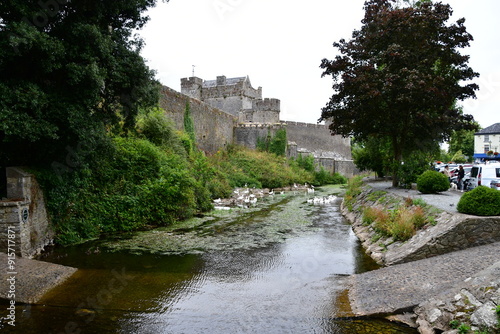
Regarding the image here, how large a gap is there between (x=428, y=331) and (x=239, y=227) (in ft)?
27.5

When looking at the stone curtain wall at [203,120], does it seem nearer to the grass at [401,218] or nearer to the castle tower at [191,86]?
the castle tower at [191,86]

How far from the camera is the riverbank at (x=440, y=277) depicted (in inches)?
190

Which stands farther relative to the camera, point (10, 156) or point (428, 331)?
point (10, 156)

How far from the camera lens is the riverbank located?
482 centimetres

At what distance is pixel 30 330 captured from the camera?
15.8 feet

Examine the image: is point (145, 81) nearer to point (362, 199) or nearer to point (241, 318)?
point (241, 318)

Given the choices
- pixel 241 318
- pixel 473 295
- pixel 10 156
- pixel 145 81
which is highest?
pixel 145 81

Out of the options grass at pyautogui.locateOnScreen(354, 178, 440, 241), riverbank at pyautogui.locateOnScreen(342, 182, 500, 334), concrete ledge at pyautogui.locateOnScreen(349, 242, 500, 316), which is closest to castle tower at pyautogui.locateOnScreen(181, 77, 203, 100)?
grass at pyautogui.locateOnScreen(354, 178, 440, 241)

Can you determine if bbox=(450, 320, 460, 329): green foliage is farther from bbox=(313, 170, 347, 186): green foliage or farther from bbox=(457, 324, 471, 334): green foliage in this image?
bbox=(313, 170, 347, 186): green foliage

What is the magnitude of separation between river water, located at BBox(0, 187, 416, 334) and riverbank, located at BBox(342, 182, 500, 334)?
390 mm

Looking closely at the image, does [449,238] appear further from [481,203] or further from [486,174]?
[486,174]

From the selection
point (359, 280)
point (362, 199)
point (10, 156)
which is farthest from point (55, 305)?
point (362, 199)

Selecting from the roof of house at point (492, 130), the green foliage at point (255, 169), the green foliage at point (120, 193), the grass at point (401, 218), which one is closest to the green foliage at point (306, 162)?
Answer: the green foliage at point (255, 169)

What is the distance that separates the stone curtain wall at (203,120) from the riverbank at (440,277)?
50.1 feet
